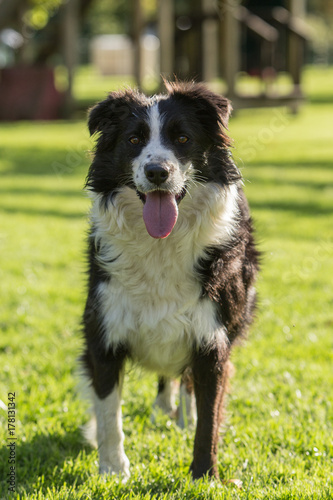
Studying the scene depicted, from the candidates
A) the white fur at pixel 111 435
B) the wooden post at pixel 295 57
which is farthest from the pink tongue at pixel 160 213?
the wooden post at pixel 295 57

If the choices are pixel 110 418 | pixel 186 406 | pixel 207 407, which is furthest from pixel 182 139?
pixel 186 406

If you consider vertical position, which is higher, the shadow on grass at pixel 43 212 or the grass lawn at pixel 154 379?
the grass lawn at pixel 154 379

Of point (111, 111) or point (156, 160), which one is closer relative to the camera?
point (156, 160)

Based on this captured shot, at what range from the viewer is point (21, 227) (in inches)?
337

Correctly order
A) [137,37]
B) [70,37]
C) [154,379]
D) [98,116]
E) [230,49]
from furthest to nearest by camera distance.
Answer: [137,37] < [230,49] < [70,37] < [154,379] < [98,116]

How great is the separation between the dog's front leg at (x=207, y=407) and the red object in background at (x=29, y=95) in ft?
49.4

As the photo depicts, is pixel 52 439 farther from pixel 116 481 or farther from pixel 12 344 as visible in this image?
pixel 12 344

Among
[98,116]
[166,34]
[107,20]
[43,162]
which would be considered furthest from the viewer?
[107,20]

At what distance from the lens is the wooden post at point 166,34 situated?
16.6m

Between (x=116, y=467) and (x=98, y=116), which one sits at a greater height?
(x=98, y=116)

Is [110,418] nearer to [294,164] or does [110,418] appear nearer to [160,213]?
[160,213]

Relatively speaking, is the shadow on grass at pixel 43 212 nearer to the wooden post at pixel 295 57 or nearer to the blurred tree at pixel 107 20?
the wooden post at pixel 295 57

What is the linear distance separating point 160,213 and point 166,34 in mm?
14539

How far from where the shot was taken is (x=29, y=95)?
17547mm
